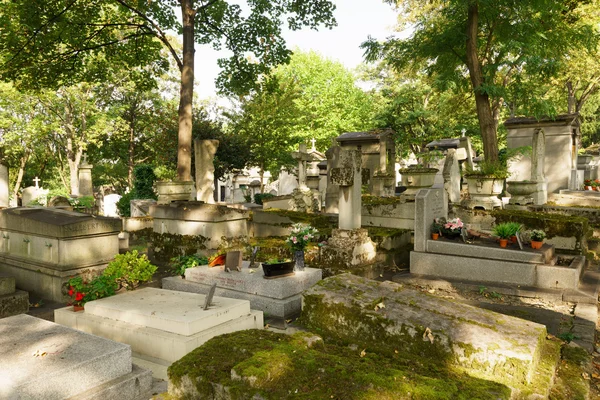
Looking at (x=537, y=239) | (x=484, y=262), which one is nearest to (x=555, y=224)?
(x=537, y=239)

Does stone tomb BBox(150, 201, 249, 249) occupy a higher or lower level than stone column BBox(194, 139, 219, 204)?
lower

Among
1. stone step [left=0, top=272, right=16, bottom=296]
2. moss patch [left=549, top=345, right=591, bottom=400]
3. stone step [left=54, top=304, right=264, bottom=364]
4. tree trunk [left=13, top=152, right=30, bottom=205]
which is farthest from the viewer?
tree trunk [left=13, top=152, right=30, bottom=205]

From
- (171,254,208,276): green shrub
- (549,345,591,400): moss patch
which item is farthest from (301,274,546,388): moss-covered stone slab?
(171,254,208,276): green shrub

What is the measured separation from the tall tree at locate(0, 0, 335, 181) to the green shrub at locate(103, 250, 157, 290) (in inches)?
277

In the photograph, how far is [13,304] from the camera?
6.57 m

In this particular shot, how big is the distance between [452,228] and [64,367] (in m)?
7.95

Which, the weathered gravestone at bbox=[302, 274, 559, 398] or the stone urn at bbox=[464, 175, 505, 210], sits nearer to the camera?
the weathered gravestone at bbox=[302, 274, 559, 398]

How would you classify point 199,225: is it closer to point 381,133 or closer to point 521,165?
point 381,133

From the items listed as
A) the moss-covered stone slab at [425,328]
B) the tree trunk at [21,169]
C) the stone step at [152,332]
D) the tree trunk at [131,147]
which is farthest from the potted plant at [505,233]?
the tree trunk at [21,169]

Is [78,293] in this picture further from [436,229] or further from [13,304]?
[436,229]

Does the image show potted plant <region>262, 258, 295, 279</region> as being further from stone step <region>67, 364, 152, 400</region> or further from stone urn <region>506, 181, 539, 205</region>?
stone urn <region>506, 181, 539, 205</region>

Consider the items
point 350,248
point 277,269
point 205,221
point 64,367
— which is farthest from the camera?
point 205,221

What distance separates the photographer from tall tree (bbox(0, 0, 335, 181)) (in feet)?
45.0

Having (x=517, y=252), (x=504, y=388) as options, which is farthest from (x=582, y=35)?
(x=504, y=388)
